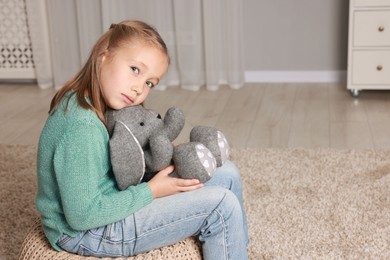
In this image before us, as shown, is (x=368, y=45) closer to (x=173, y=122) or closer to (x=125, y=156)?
(x=173, y=122)

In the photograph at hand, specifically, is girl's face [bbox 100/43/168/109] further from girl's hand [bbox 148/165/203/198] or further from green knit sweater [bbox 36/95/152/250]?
girl's hand [bbox 148/165/203/198]

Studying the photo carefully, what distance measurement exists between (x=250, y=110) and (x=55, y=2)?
1.33 metres

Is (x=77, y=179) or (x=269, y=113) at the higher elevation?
(x=77, y=179)

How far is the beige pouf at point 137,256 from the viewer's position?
136cm

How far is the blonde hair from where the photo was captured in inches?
53.1

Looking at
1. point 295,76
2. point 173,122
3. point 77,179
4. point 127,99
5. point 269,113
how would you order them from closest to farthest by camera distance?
point 77,179 → point 127,99 → point 173,122 → point 269,113 → point 295,76

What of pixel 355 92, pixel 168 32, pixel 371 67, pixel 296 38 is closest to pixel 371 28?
pixel 371 67

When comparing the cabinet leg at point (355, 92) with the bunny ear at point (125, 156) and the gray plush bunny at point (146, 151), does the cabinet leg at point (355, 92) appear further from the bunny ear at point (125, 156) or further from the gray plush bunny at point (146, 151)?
the bunny ear at point (125, 156)

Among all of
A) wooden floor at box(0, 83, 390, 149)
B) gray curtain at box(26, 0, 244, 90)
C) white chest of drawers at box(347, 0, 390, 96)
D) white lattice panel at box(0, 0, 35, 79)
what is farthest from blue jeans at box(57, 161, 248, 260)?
white lattice panel at box(0, 0, 35, 79)

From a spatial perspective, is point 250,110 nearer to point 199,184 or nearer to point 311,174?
point 311,174

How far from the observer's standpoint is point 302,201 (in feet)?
7.07

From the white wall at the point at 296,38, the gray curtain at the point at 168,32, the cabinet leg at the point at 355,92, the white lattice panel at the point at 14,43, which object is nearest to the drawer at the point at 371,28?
the cabinet leg at the point at 355,92

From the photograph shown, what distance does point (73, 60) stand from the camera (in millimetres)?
3844

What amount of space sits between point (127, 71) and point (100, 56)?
0.07m
